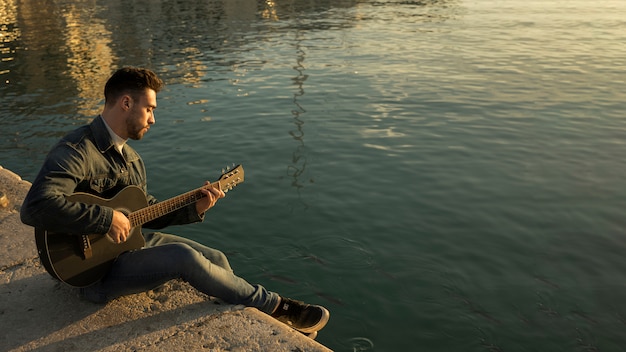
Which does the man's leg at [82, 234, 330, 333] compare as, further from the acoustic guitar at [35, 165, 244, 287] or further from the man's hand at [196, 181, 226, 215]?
the man's hand at [196, 181, 226, 215]

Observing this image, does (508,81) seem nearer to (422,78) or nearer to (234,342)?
(422,78)

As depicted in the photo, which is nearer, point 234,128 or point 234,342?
point 234,342

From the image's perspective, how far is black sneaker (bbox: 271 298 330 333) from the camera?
504 cm

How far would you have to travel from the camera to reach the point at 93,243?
445cm

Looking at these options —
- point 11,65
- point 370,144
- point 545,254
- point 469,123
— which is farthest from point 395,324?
point 11,65

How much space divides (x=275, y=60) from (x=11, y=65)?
11.0m

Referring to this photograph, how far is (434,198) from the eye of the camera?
30.5 feet

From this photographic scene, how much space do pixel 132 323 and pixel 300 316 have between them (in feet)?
4.74

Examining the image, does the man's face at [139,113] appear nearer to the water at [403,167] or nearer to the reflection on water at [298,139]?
the water at [403,167]

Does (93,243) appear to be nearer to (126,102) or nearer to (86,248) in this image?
(86,248)

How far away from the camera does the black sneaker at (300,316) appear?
5035mm

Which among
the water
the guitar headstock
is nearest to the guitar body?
the guitar headstock

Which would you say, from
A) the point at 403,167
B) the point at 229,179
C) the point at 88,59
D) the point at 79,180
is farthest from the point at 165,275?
the point at 88,59

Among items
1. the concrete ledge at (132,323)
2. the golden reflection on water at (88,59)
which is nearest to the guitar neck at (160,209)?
the concrete ledge at (132,323)
